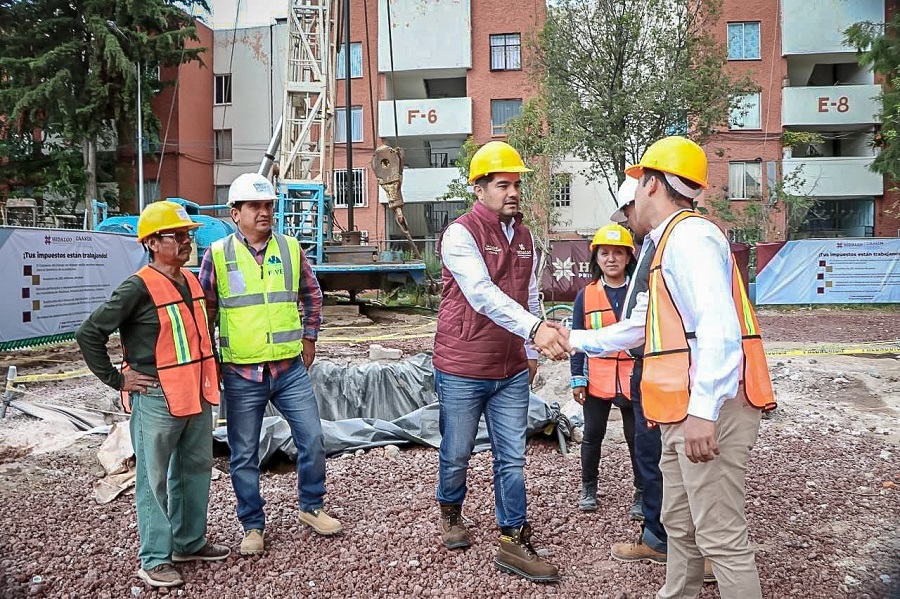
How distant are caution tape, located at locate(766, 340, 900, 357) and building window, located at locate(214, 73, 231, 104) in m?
27.8

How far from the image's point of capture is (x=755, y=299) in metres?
19.6

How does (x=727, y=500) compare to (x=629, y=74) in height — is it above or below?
below

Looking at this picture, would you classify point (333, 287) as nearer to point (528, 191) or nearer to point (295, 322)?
point (528, 191)

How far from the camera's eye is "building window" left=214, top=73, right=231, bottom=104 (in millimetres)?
32656

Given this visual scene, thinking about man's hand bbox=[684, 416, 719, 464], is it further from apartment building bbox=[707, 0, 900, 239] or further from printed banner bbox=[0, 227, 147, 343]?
apartment building bbox=[707, 0, 900, 239]

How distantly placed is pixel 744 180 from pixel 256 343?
2773 centimetres

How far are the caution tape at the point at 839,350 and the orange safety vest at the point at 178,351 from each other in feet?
30.1

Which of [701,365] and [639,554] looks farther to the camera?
[639,554]

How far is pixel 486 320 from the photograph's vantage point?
3693 millimetres

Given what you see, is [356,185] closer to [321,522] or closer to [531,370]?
[321,522]

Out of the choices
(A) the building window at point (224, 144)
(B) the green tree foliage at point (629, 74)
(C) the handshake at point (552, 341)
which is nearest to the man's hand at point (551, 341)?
(C) the handshake at point (552, 341)

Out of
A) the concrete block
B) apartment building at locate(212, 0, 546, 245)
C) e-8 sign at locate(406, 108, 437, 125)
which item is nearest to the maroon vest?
the concrete block

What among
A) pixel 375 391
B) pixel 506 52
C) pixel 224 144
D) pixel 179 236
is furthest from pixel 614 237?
pixel 224 144

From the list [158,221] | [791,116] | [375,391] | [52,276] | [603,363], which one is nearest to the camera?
[158,221]
